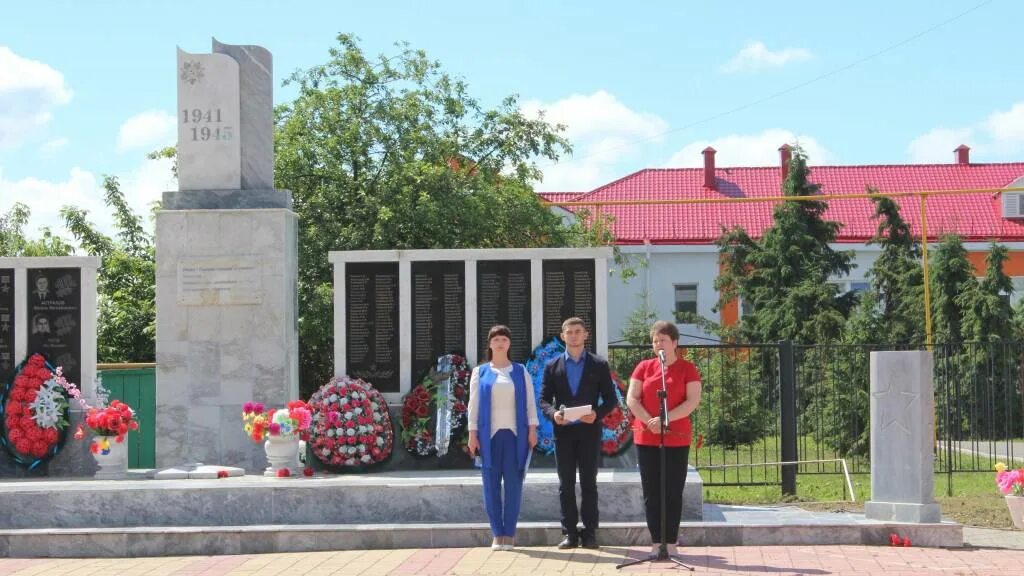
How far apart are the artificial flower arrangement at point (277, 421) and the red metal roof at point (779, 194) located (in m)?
25.4

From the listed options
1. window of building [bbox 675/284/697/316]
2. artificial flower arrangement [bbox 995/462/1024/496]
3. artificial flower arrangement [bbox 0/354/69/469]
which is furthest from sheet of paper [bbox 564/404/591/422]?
window of building [bbox 675/284/697/316]

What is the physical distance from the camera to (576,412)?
8.79 metres

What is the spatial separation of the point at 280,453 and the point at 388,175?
11.1 meters

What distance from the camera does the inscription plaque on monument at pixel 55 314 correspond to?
41.1 ft

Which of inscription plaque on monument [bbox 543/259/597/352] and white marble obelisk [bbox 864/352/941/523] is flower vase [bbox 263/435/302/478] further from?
white marble obelisk [bbox 864/352/941/523]

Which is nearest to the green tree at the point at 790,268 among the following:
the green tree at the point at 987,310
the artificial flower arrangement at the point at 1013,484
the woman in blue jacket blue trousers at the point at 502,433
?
the green tree at the point at 987,310

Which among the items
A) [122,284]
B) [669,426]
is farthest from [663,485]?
[122,284]

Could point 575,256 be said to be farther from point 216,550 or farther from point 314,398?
point 216,550

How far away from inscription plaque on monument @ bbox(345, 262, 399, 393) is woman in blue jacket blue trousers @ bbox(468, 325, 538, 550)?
3307 mm

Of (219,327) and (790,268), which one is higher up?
(790,268)

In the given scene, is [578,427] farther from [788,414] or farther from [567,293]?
[788,414]

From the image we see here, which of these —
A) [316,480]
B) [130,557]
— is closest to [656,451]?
[316,480]

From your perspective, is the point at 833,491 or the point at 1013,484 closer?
the point at 1013,484

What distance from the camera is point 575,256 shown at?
12195 mm
